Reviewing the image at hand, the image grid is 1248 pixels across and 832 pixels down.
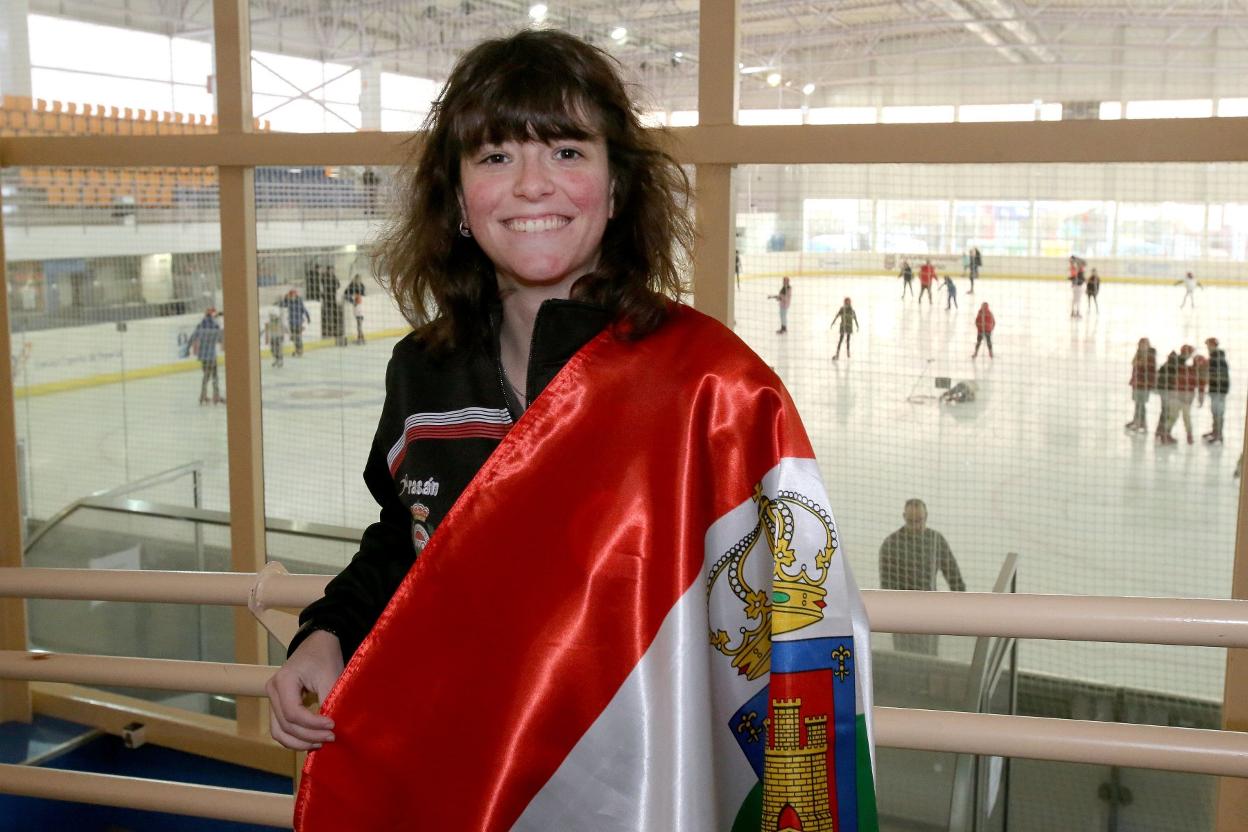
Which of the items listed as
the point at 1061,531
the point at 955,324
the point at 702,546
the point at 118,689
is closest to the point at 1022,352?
the point at 955,324

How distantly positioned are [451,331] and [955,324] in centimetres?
247

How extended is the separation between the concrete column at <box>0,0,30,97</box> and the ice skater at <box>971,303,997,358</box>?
348 cm

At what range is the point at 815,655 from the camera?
1037mm

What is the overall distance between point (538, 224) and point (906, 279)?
2.44m

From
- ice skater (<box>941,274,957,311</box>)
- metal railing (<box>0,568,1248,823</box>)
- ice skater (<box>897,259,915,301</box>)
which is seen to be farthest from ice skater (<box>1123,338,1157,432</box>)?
metal railing (<box>0,568,1248,823</box>)

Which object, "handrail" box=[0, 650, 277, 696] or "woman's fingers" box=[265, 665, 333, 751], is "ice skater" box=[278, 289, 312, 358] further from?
"woman's fingers" box=[265, 665, 333, 751]

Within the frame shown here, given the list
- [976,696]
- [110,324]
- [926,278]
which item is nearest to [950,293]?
[926,278]

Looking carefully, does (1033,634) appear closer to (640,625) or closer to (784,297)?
(640,625)

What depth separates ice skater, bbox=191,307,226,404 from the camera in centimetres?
443

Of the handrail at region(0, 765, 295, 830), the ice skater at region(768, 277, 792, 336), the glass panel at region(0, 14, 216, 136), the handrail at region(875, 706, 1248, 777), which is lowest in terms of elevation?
the handrail at region(0, 765, 295, 830)

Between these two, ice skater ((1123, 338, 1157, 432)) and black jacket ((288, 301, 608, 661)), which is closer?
black jacket ((288, 301, 608, 661))

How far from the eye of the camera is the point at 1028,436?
3.45 metres

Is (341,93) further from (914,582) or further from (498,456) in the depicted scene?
(498,456)

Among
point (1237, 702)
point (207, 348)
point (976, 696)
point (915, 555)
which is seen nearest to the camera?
point (1237, 702)
